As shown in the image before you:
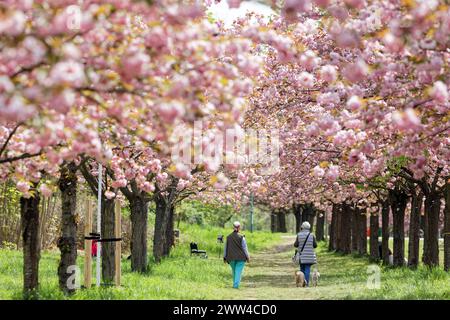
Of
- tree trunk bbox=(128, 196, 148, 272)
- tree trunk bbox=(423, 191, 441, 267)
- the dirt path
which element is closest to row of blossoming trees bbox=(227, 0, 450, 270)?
tree trunk bbox=(423, 191, 441, 267)

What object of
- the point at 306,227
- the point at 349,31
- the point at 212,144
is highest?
the point at 349,31

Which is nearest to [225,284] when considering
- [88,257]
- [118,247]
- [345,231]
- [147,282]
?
[147,282]

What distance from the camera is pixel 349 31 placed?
8453mm

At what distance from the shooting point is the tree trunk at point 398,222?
26078 millimetres

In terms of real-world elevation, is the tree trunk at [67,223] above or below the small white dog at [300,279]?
above

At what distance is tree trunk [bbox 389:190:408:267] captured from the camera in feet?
85.6

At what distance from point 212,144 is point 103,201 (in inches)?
467

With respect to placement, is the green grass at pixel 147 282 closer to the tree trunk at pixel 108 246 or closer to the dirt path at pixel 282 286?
the tree trunk at pixel 108 246

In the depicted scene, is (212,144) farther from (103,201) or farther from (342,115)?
(103,201)

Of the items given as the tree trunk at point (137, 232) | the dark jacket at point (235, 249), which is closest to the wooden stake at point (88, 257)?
the tree trunk at point (137, 232)

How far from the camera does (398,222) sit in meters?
26.8
